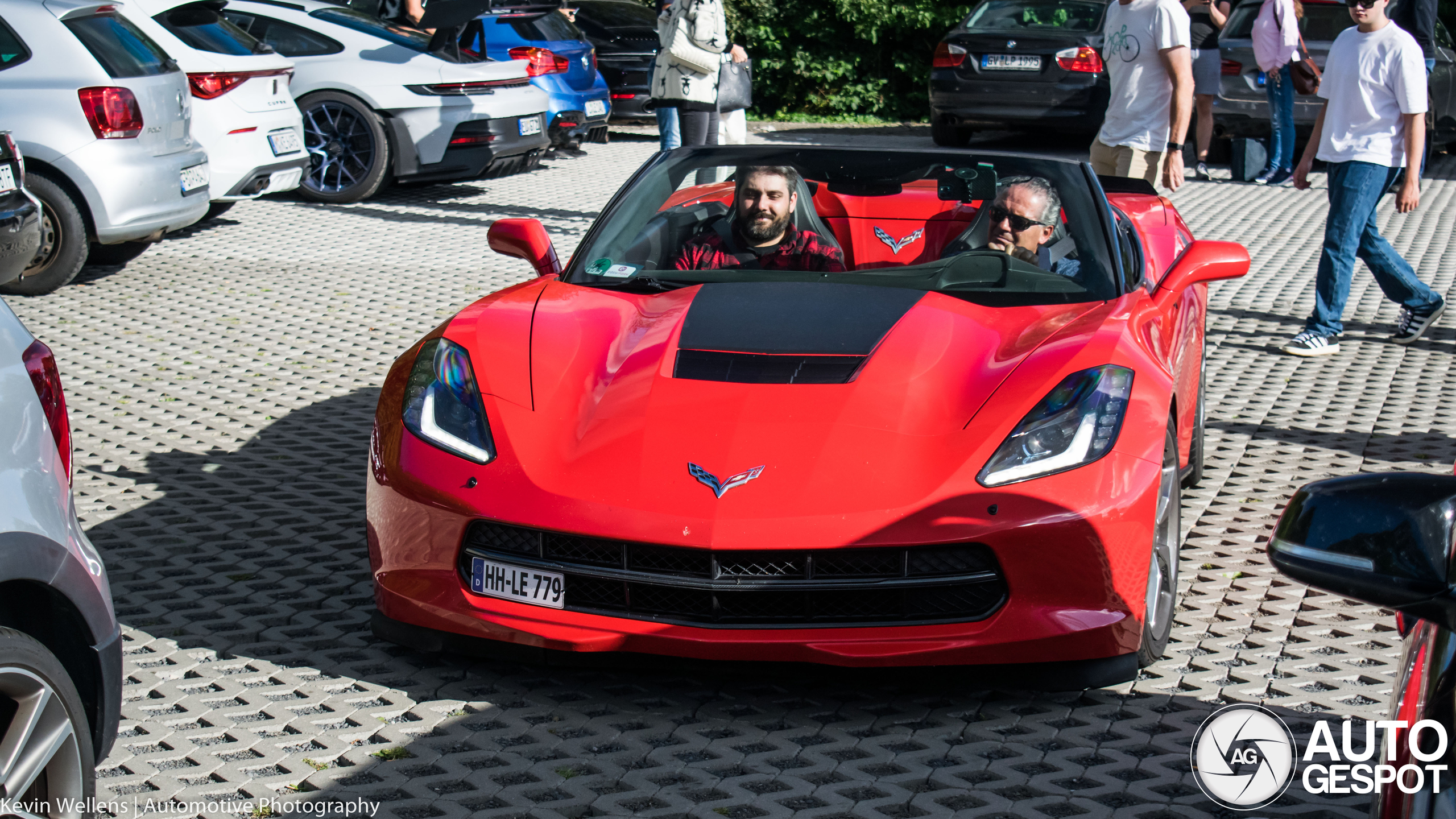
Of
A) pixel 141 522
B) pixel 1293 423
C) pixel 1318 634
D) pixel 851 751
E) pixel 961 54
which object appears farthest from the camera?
pixel 961 54

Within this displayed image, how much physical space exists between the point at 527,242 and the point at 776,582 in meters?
1.99

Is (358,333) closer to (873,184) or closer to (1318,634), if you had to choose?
(873,184)

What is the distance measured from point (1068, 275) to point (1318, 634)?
4.17 feet

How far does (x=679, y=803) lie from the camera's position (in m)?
3.16

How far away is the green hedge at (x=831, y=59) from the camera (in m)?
23.0

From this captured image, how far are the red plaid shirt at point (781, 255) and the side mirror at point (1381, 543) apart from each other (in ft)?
10.5

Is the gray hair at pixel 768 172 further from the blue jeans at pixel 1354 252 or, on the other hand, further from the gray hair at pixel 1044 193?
the blue jeans at pixel 1354 252

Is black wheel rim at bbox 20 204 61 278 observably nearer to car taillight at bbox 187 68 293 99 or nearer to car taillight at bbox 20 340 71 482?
car taillight at bbox 187 68 293 99

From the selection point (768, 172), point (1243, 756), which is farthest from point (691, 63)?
point (1243, 756)

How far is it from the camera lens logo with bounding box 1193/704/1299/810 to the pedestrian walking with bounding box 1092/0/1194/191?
176 inches

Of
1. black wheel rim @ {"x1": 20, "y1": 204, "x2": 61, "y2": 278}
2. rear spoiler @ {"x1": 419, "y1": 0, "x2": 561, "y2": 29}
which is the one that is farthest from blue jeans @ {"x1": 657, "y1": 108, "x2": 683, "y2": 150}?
black wheel rim @ {"x1": 20, "y1": 204, "x2": 61, "y2": 278}

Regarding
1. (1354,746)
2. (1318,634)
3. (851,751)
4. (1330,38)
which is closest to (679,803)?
(851,751)

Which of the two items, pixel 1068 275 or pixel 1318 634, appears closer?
pixel 1318 634

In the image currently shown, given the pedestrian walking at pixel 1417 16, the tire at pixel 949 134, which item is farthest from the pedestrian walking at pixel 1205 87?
the tire at pixel 949 134
